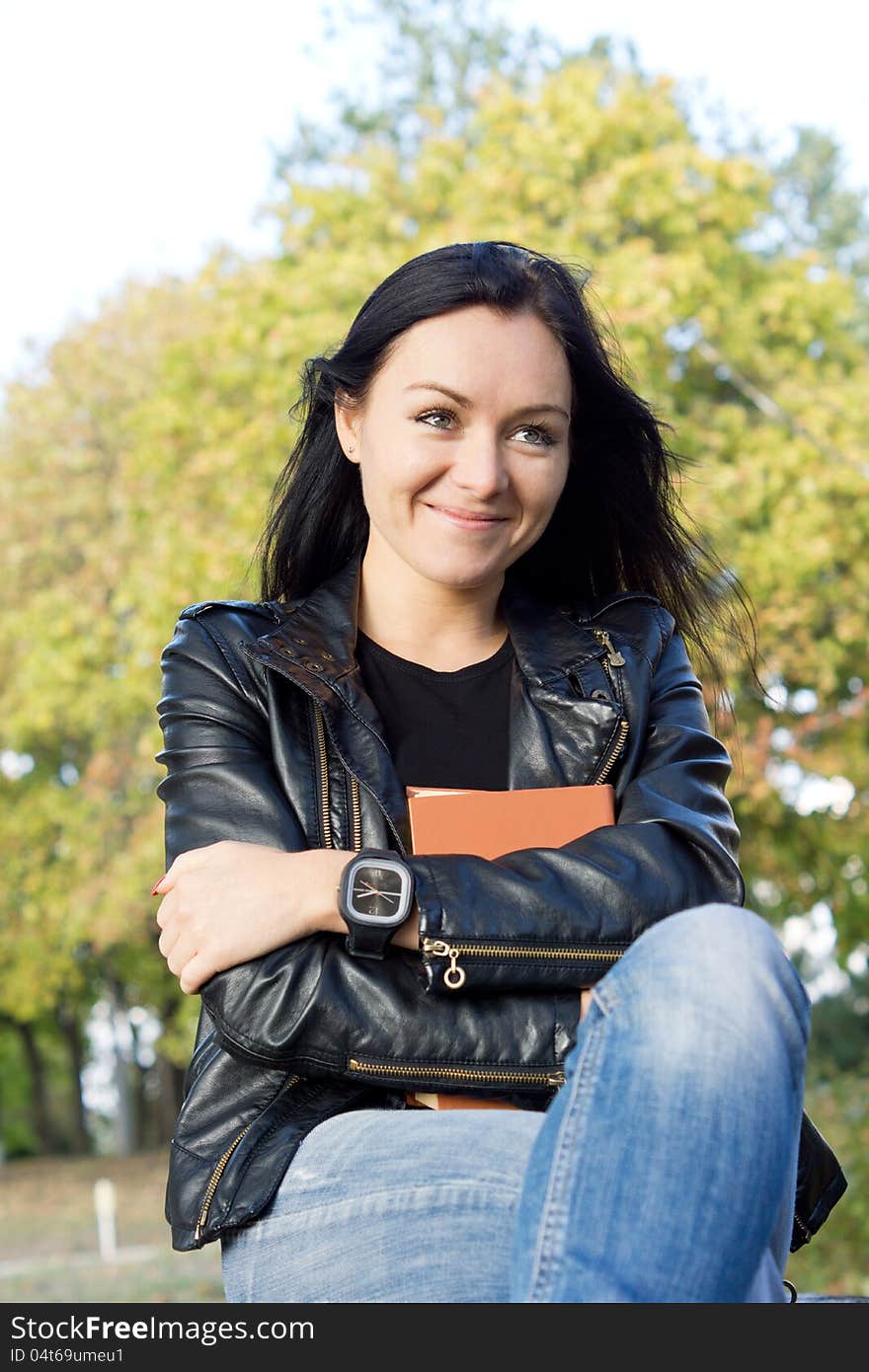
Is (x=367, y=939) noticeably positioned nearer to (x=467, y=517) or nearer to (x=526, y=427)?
(x=467, y=517)

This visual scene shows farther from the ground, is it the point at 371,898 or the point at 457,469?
→ the point at 457,469

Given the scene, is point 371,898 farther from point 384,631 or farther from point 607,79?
point 607,79

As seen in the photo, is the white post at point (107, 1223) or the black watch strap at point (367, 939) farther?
the white post at point (107, 1223)

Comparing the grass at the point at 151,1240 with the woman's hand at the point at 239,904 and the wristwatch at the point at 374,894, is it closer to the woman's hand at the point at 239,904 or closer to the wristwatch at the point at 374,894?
the woman's hand at the point at 239,904

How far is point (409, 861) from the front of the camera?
240 centimetres

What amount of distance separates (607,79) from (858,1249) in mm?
10193

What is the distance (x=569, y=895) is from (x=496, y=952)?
0.47 feet

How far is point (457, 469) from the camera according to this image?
280cm

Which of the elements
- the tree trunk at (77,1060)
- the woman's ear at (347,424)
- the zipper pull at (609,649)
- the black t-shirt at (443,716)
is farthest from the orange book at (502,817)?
the tree trunk at (77,1060)

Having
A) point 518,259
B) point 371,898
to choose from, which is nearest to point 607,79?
point 518,259

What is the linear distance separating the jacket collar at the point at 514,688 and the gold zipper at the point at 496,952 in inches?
13.8

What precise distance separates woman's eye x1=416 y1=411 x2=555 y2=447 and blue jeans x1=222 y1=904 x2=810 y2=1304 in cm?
119

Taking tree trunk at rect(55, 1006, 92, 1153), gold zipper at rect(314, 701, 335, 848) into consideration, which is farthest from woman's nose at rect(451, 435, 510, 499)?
tree trunk at rect(55, 1006, 92, 1153)

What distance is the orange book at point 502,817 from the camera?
2570 mm
